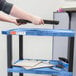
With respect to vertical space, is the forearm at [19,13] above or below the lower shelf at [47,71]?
above

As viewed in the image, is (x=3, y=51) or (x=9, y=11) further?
(x=3, y=51)

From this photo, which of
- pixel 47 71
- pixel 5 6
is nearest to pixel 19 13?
pixel 5 6

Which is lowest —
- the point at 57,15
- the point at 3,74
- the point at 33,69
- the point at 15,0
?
the point at 3,74

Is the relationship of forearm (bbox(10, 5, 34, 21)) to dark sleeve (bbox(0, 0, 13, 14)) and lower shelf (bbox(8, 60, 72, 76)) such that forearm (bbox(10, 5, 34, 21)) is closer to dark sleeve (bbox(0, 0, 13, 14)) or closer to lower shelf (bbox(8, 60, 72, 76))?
dark sleeve (bbox(0, 0, 13, 14))

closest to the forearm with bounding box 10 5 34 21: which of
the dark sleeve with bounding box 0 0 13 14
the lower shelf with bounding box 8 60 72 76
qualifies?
the dark sleeve with bounding box 0 0 13 14

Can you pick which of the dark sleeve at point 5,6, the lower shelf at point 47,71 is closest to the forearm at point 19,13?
the dark sleeve at point 5,6

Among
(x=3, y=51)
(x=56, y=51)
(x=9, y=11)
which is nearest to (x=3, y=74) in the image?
(x=3, y=51)

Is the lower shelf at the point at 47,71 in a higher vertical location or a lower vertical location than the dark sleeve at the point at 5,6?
lower

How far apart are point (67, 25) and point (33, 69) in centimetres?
53

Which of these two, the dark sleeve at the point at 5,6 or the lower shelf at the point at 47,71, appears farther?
the lower shelf at the point at 47,71

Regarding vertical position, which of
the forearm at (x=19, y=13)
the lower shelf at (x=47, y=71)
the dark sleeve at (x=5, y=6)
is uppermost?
the dark sleeve at (x=5, y=6)

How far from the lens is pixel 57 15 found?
1.76 metres

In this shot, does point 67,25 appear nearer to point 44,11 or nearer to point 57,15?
point 57,15

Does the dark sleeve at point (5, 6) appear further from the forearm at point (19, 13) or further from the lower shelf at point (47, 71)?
the lower shelf at point (47, 71)
